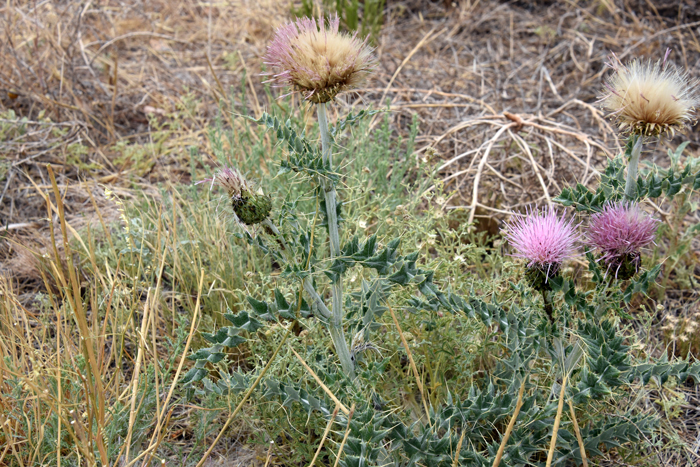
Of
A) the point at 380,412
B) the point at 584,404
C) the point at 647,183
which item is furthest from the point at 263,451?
the point at 647,183

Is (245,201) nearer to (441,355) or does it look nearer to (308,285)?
(308,285)

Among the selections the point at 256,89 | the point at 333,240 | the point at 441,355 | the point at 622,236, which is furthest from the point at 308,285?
the point at 256,89

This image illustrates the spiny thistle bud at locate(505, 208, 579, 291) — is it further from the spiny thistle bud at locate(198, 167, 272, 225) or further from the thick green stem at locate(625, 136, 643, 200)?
the spiny thistle bud at locate(198, 167, 272, 225)

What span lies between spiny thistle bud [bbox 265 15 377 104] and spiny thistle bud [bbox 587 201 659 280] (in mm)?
796

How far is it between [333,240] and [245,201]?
0.91 ft

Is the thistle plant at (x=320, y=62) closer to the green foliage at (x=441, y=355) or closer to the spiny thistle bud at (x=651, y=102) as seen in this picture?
the green foliage at (x=441, y=355)

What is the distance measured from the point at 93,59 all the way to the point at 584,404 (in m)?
3.90

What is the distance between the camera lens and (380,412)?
5.14 feet

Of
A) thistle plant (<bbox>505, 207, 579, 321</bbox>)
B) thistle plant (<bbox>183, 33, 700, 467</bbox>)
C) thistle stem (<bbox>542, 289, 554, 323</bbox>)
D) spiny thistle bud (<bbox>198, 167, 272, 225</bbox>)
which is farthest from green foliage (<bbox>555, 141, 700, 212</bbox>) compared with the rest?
spiny thistle bud (<bbox>198, 167, 272, 225</bbox>)

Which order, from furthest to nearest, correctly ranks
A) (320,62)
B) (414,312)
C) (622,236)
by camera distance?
(414,312) < (622,236) < (320,62)

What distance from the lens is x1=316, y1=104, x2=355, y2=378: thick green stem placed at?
1461 millimetres

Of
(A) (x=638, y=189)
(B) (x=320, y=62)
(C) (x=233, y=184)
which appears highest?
(B) (x=320, y=62)

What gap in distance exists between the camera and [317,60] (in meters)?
1.35

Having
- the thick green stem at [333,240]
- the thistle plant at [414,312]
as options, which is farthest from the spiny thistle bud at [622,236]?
the thick green stem at [333,240]
